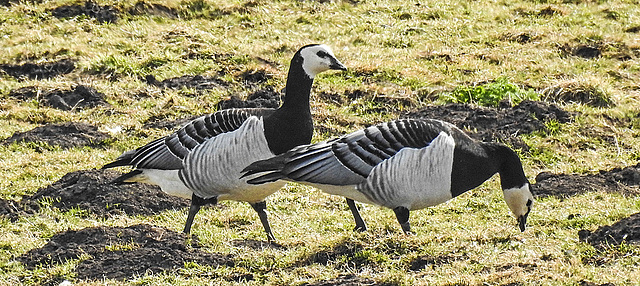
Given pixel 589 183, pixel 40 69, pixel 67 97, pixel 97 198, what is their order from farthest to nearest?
pixel 40 69, pixel 67 97, pixel 589 183, pixel 97 198

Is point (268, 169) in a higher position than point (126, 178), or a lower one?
higher

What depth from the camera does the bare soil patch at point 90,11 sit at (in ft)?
56.3

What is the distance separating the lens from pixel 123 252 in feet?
25.2

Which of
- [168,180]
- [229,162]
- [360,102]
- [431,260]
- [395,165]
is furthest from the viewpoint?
[360,102]

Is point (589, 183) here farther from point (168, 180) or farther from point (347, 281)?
point (168, 180)

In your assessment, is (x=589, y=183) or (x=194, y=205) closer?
(x=194, y=205)

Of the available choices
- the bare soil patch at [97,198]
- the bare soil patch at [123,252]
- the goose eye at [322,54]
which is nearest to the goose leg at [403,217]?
the bare soil patch at [123,252]

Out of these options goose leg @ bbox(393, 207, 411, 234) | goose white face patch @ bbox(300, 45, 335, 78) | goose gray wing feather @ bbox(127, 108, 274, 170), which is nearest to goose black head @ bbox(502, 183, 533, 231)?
goose leg @ bbox(393, 207, 411, 234)

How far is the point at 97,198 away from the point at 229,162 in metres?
1.93

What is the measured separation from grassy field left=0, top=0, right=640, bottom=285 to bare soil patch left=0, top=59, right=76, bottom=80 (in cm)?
17

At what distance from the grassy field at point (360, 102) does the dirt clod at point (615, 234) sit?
6.6 inches

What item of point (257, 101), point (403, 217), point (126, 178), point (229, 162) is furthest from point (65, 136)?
point (403, 217)

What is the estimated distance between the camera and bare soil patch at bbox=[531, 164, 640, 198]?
9.73 meters

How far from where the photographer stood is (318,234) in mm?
8758
